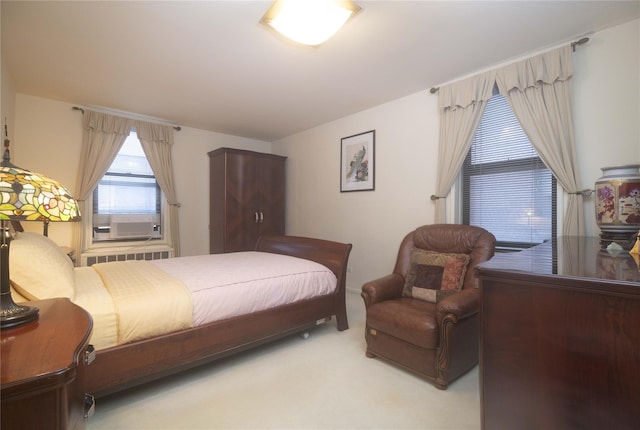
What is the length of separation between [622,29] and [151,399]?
4278 millimetres

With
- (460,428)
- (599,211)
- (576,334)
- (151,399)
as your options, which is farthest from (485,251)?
(151,399)

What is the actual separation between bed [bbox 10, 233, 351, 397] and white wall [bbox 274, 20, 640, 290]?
1.16 metres

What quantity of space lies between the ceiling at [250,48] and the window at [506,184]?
645mm

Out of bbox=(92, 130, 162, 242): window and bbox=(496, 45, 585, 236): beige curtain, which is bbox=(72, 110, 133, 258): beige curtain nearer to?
bbox=(92, 130, 162, 242): window

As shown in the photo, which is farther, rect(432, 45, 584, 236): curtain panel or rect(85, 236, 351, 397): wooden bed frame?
rect(432, 45, 584, 236): curtain panel

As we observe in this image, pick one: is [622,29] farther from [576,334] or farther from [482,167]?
[576,334]

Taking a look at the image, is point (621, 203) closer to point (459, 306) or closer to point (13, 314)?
point (459, 306)

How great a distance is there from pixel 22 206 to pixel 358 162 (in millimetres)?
3603

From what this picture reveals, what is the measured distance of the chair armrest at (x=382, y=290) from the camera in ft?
7.64

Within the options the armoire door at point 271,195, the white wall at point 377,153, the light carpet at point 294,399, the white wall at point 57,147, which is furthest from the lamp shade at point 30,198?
the armoire door at point 271,195

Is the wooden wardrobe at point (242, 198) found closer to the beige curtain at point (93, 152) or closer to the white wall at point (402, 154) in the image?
the white wall at point (402, 154)

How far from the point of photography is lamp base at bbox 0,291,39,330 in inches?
35.4

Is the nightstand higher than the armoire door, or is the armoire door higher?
the armoire door

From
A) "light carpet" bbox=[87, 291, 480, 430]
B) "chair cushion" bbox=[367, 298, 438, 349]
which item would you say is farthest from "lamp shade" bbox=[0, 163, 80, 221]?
"chair cushion" bbox=[367, 298, 438, 349]
